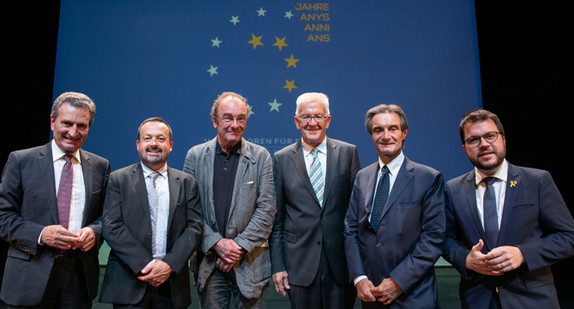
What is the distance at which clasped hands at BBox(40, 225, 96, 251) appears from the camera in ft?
6.27

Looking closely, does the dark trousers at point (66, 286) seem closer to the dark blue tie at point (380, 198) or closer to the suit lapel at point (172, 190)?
the suit lapel at point (172, 190)

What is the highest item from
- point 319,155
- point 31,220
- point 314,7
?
point 314,7

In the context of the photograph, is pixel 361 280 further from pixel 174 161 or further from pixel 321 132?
pixel 174 161

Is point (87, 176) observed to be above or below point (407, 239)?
above

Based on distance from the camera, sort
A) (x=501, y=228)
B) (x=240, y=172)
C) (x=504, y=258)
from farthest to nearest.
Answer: (x=240, y=172), (x=501, y=228), (x=504, y=258)

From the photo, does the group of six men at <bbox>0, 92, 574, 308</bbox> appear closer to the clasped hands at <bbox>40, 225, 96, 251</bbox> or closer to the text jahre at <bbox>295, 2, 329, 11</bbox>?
the clasped hands at <bbox>40, 225, 96, 251</bbox>

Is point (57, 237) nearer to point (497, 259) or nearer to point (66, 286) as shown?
point (66, 286)


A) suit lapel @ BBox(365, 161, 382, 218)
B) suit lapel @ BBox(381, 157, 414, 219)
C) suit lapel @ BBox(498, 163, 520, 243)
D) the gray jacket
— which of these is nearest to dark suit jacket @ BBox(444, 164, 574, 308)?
suit lapel @ BBox(498, 163, 520, 243)

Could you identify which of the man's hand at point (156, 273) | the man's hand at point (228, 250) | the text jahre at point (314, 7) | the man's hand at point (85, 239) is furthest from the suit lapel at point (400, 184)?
the text jahre at point (314, 7)

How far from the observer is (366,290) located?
6.28 feet

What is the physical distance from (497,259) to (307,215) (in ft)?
3.51

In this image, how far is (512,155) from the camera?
4535 millimetres

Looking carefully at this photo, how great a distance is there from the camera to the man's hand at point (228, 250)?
213 cm

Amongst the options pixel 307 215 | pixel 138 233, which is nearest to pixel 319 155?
pixel 307 215
